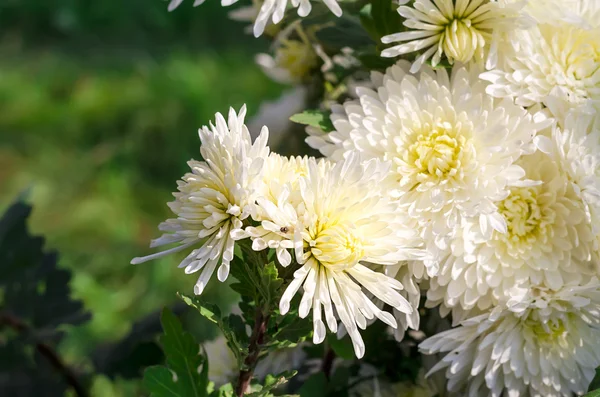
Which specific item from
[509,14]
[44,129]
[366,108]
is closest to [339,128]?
[366,108]

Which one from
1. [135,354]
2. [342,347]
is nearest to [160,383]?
[342,347]

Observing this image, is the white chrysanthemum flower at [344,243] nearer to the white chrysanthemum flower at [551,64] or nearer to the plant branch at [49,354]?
the white chrysanthemum flower at [551,64]

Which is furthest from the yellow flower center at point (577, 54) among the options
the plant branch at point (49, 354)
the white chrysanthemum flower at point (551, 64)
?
the plant branch at point (49, 354)

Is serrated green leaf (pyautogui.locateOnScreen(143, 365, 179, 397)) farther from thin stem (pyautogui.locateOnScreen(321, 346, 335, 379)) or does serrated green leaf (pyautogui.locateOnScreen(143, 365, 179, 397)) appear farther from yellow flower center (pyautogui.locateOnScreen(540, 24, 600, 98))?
yellow flower center (pyautogui.locateOnScreen(540, 24, 600, 98))

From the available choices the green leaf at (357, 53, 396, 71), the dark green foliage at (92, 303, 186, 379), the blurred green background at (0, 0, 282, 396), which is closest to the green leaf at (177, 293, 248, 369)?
the green leaf at (357, 53, 396, 71)

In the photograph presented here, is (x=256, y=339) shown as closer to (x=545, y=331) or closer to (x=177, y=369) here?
(x=177, y=369)

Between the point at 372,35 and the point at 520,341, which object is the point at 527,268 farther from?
the point at 372,35
